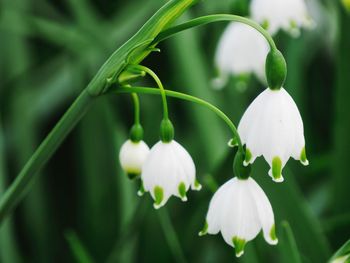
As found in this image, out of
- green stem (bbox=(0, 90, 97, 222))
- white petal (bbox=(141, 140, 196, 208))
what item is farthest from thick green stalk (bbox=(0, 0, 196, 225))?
white petal (bbox=(141, 140, 196, 208))

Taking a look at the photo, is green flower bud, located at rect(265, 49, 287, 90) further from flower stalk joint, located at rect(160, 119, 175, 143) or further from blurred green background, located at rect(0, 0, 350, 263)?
blurred green background, located at rect(0, 0, 350, 263)

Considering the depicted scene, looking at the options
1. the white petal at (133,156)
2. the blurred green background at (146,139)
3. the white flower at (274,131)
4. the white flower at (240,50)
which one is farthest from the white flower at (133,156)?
the white flower at (240,50)

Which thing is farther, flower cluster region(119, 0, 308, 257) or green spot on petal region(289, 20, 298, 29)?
green spot on petal region(289, 20, 298, 29)

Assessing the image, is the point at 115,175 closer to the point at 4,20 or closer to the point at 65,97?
the point at 65,97

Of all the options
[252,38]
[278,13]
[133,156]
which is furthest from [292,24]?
[133,156]

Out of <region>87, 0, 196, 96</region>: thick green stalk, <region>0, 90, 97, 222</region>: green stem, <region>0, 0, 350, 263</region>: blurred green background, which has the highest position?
<region>87, 0, 196, 96</region>: thick green stalk

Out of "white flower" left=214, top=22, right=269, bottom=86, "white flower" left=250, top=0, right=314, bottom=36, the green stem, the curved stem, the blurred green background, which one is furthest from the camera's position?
the blurred green background

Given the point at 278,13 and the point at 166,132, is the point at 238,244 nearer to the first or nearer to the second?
the point at 166,132
